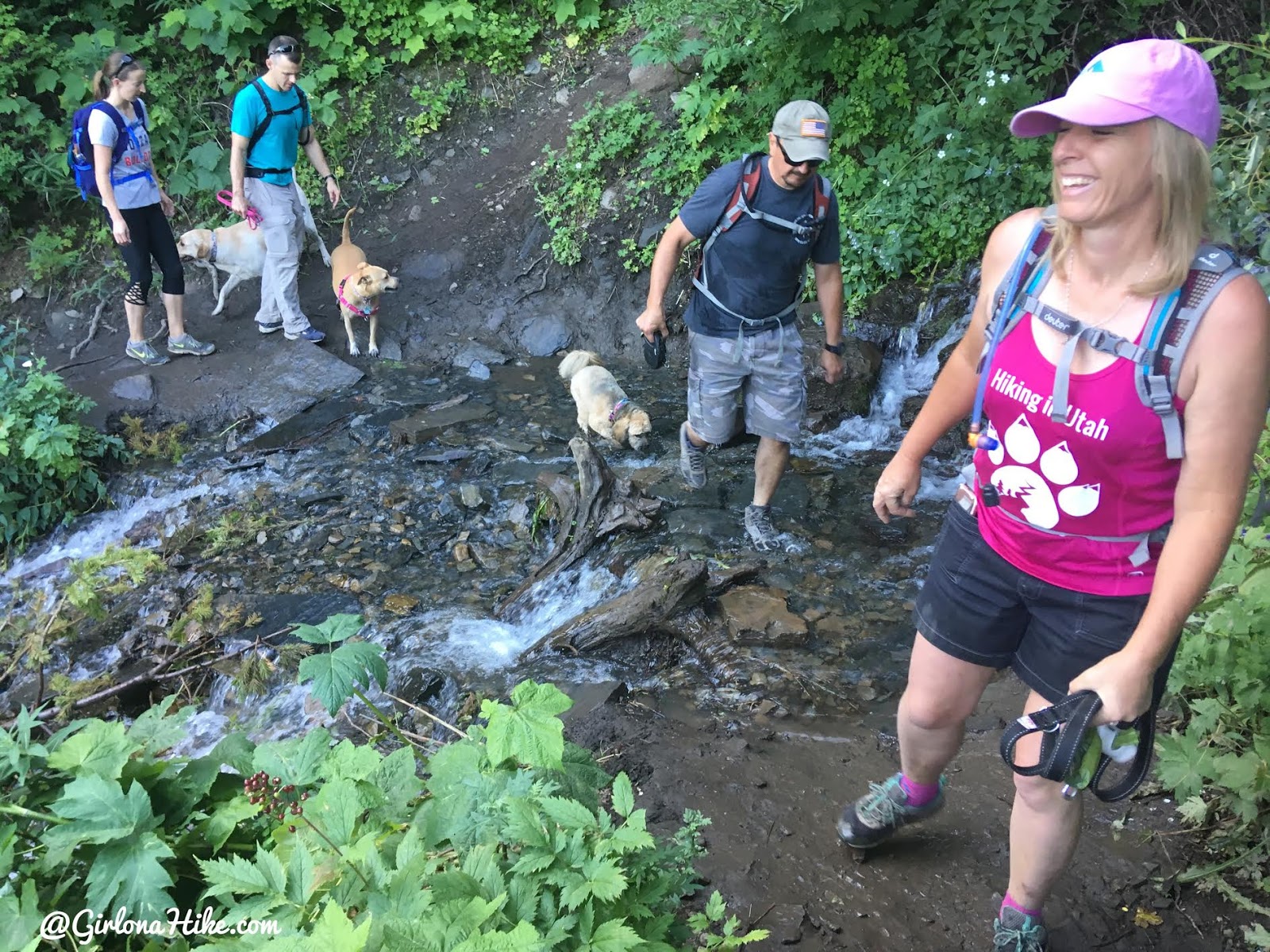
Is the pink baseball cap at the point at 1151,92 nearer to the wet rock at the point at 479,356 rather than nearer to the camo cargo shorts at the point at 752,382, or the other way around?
the camo cargo shorts at the point at 752,382

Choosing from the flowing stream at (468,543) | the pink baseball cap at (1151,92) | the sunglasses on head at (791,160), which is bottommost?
the flowing stream at (468,543)

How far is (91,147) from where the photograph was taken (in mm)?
7176

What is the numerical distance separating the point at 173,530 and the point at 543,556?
9.42 ft

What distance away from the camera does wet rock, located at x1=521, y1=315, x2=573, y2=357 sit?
352 inches

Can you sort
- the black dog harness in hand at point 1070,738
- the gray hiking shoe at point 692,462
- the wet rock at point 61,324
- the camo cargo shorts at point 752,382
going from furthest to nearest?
the wet rock at point 61,324 < the gray hiking shoe at point 692,462 < the camo cargo shorts at point 752,382 < the black dog harness in hand at point 1070,738

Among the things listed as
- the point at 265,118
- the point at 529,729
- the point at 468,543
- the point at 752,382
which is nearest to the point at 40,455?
the point at 468,543

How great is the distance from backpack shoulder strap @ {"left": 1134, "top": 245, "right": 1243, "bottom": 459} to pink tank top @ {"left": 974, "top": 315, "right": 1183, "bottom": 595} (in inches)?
1.1

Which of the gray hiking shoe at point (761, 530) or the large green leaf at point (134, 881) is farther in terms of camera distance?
the gray hiking shoe at point (761, 530)

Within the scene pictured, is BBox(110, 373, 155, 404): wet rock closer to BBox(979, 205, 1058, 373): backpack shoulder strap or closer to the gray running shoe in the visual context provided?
the gray running shoe

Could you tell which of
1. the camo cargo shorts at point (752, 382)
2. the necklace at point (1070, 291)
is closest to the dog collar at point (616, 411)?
the camo cargo shorts at point (752, 382)

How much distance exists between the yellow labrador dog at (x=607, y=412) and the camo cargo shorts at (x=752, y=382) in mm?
1403

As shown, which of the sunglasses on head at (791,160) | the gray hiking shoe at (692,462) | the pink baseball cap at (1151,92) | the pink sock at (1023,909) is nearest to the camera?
the pink baseball cap at (1151,92)

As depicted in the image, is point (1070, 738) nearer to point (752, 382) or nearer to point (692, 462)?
point (752, 382)

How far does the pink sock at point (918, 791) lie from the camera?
276cm
